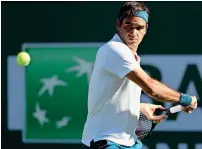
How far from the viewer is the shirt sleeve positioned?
10.4ft

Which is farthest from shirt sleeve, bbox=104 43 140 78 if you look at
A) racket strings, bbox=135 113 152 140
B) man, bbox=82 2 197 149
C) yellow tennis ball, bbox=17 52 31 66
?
yellow tennis ball, bbox=17 52 31 66

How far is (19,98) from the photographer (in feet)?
18.9

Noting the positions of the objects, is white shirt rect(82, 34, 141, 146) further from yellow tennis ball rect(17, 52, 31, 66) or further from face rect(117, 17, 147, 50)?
yellow tennis ball rect(17, 52, 31, 66)

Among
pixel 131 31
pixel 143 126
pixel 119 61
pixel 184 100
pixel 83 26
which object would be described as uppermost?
pixel 131 31

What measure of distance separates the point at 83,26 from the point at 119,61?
255 cm

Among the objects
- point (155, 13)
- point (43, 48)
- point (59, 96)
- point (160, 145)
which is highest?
point (155, 13)

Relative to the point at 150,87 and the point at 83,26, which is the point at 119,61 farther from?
the point at 83,26

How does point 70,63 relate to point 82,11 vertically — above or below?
below

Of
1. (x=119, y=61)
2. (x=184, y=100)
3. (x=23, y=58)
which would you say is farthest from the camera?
(x=23, y=58)

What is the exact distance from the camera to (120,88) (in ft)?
10.7

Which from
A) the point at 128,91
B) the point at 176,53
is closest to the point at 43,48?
the point at 176,53

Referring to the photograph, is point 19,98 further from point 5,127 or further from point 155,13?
point 155,13

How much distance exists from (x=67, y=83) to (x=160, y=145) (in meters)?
0.98

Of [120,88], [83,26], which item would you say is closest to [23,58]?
[83,26]
